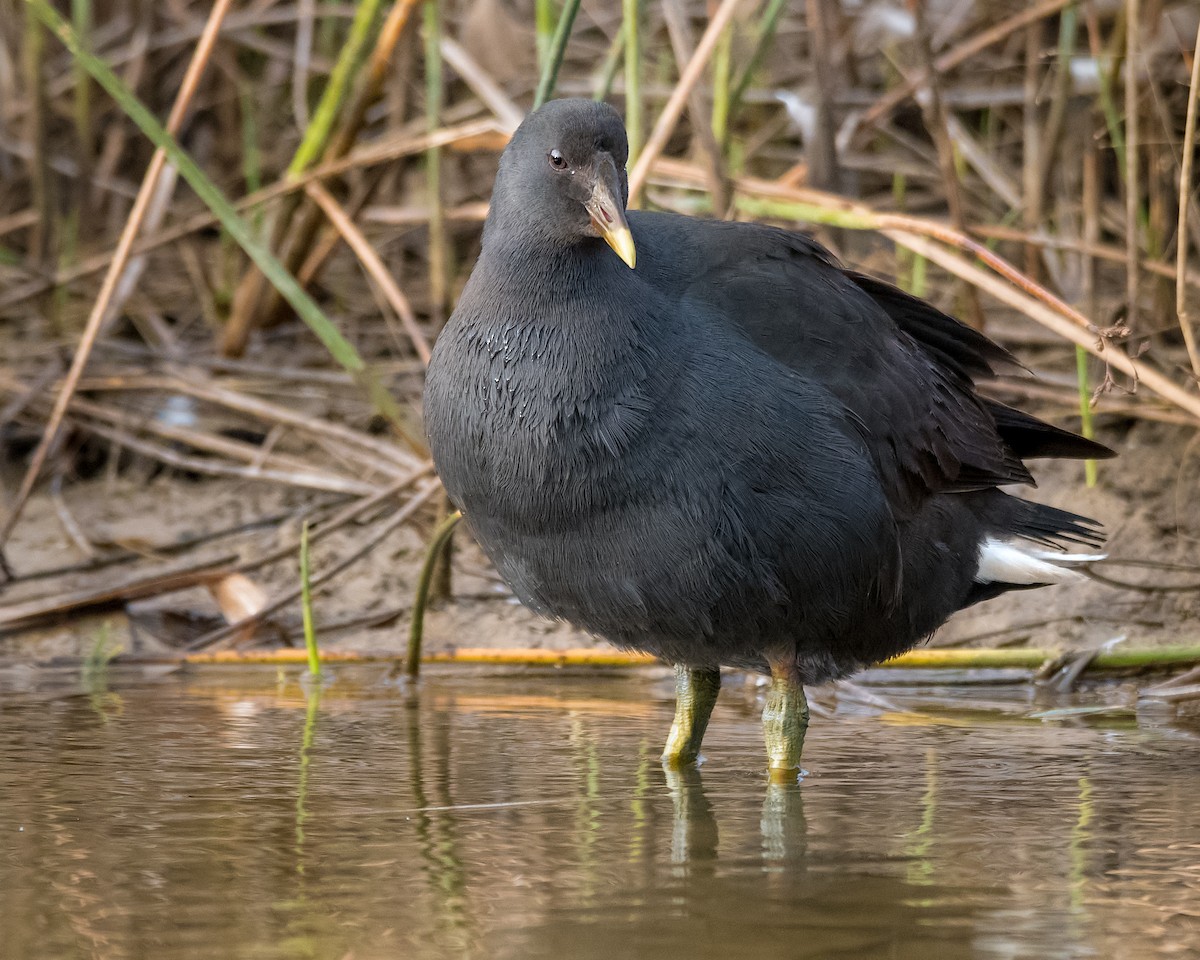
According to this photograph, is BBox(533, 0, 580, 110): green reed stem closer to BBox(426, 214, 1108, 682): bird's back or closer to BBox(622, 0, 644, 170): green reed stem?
BBox(622, 0, 644, 170): green reed stem

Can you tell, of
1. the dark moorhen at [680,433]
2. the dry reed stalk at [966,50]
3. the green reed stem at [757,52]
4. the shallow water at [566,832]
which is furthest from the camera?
the dry reed stalk at [966,50]

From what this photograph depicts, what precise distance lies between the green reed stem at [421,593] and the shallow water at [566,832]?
15 centimetres

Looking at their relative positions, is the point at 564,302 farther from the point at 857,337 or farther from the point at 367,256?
the point at 367,256

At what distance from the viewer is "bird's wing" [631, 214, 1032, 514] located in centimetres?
311

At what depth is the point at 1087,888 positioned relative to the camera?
2277 millimetres

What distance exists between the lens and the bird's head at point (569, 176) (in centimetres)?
278

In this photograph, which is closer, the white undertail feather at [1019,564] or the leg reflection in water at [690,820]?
the leg reflection in water at [690,820]

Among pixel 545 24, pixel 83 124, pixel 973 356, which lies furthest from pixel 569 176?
pixel 83 124

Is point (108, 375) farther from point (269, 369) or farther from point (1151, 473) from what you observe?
point (1151, 473)

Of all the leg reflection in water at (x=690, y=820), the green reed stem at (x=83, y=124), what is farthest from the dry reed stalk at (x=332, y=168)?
the leg reflection in water at (x=690, y=820)

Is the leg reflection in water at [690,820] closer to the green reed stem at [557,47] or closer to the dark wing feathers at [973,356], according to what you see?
the dark wing feathers at [973,356]

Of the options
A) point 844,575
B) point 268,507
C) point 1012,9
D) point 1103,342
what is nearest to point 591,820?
point 844,575

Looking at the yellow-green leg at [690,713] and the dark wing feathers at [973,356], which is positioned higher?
the dark wing feathers at [973,356]

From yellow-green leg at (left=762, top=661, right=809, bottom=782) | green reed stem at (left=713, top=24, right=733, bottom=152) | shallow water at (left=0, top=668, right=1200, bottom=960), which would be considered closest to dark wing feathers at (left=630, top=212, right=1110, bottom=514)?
yellow-green leg at (left=762, top=661, right=809, bottom=782)
